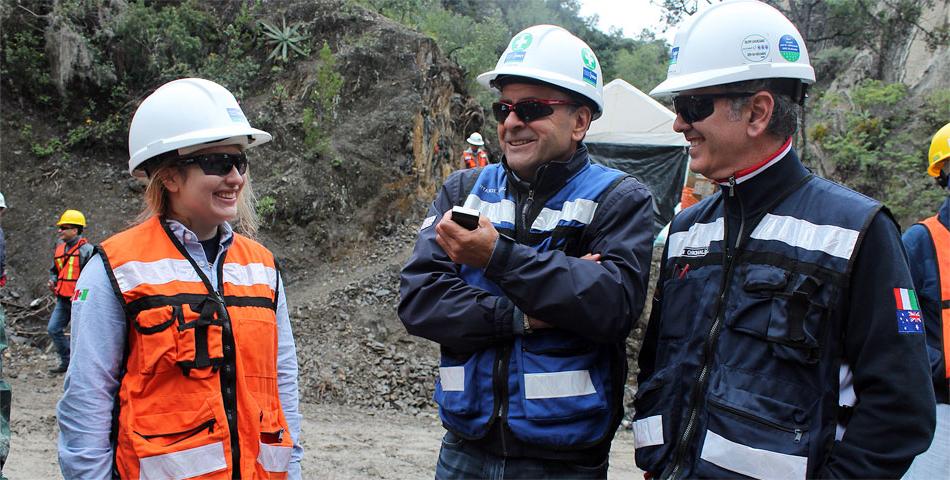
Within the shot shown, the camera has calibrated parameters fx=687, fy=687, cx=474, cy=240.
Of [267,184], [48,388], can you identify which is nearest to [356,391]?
[48,388]

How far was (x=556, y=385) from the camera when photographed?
238cm

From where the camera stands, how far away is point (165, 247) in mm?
2416

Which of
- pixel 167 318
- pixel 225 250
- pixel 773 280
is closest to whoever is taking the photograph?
pixel 773 280

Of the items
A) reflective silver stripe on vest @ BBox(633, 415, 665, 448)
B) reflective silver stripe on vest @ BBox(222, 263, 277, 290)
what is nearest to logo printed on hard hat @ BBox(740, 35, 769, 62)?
reflective silver stripe on vest @ BBox(633, 415, 665, 448)

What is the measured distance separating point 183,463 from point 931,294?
11.2 feet

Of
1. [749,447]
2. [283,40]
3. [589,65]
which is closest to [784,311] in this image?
[749,447]

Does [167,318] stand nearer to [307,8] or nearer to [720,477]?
[720,477]

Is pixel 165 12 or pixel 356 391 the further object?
pixel 165 12

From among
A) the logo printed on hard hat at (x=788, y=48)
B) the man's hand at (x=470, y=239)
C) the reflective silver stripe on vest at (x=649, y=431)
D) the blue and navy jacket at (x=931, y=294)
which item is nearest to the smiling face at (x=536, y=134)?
the man's hand at (x=470, y=239)

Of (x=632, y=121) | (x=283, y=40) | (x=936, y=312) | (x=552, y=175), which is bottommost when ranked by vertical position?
(x=632, y=121)

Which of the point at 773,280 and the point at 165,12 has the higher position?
the point at 165,12

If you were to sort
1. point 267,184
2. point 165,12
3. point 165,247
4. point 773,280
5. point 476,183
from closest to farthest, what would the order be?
point 773,280, point 165,247, point 476,183, point 267,184, point 165,12

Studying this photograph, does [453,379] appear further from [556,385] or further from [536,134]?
[536,134]

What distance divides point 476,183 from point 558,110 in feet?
1.49
